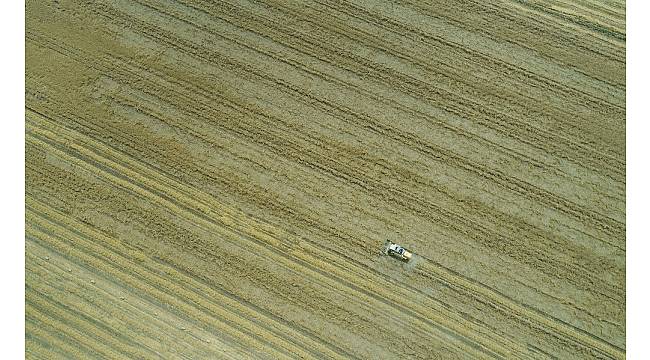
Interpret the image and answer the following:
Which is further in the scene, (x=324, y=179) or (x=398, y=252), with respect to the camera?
(x=324, y=179)

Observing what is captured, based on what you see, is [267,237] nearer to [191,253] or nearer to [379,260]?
[191,253]

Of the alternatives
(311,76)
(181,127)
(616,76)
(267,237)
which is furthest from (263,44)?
(616,76)

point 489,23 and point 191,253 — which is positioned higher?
point 489,23

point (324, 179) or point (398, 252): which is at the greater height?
point (324, 179)
